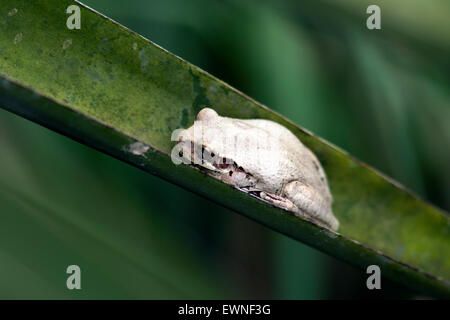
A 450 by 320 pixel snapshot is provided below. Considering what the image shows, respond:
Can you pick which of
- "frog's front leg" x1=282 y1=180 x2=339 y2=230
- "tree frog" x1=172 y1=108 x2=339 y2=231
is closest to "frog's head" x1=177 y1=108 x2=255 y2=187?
"tree frog" x1=172 y1=108 x2=339 y2=231

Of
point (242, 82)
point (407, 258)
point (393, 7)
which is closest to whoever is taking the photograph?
point (407, 258)

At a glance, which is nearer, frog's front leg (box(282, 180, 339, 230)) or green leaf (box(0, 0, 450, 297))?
green leaf (box(0, 0, 450, 297))

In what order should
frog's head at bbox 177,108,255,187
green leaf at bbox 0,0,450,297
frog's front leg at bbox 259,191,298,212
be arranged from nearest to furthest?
green leaf at bbox 0,0,450,297 → frog's head at bbox 177,108,255,187 → frog's front leg at bbox 259,191,298,212

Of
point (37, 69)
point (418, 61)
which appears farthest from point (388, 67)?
point (37, 69)

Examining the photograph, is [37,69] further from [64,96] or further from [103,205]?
[103,205]

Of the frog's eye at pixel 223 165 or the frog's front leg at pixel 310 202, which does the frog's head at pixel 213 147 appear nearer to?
the frog's eye at pixel 223 165

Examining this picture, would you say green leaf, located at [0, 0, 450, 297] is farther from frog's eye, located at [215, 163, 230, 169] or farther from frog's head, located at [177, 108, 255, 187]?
frog's eye, located at [215, 163, 230, 169]

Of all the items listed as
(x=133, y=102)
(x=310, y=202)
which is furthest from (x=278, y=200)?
(x=133, y=102)
